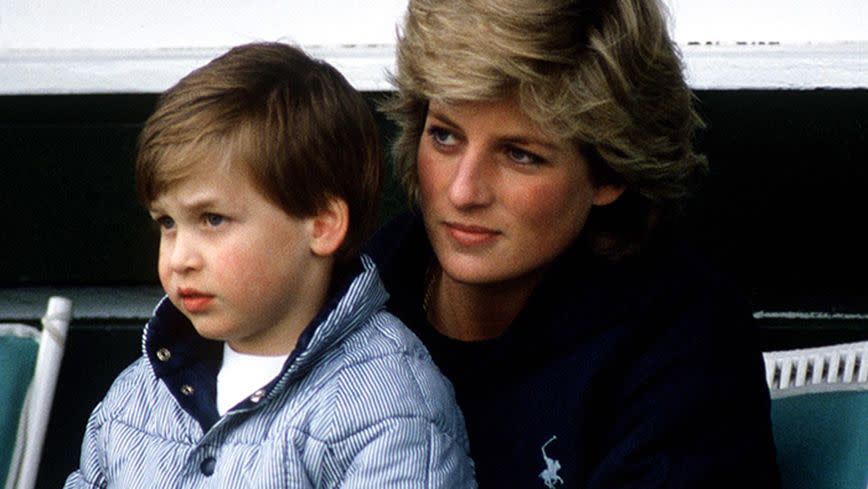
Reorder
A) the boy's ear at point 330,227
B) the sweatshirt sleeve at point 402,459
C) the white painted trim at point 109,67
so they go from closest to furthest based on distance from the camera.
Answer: the sweatshirt sleeve at point 402,459
the boy's ear at point 330,227
the white painted trim at point 109,67

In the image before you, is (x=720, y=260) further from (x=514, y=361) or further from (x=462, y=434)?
(x=462, y=434)

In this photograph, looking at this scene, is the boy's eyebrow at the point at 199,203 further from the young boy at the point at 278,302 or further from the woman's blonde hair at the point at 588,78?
the woman's blonde hair at the point at 588,78

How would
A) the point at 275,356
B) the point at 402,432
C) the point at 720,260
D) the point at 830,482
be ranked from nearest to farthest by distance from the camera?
the point at 402,432 < the point at 275,356 < the point at 830,482 < the point at 720,260

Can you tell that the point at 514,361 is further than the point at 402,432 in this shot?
Yes

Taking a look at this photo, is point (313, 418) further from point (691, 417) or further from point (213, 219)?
point (691, 417)

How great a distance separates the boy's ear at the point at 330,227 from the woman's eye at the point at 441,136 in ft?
0.88

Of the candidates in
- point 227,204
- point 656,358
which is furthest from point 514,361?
point 227,204

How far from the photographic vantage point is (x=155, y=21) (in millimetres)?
3258

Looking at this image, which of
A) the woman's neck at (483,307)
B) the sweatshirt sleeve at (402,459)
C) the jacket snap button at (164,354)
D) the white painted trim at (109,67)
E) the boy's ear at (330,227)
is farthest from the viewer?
the white painted trim at (109,67)

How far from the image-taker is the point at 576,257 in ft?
8.16

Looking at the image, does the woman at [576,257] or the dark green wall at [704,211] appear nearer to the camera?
the woman at [576,257]

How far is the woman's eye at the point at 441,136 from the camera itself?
240 centimetres

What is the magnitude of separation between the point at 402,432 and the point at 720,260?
132 centimetres

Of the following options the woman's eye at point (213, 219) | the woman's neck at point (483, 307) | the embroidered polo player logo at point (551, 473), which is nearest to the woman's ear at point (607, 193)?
the woman's neck at point (483, 307)
